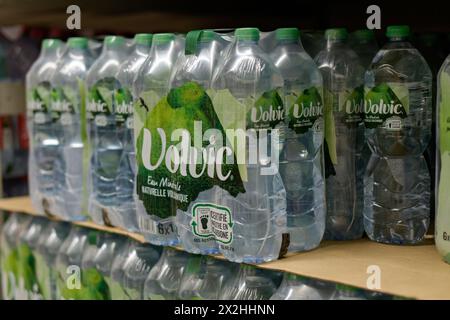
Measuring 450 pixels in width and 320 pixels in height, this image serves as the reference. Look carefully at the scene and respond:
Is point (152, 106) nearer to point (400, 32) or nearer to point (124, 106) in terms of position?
point (124, 106)

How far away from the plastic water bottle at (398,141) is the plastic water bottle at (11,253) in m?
1.05

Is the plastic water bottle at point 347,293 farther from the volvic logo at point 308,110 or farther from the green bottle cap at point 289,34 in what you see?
the green bottle cap at point 289,34

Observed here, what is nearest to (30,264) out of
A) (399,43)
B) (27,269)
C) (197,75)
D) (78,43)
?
A: (27,269)

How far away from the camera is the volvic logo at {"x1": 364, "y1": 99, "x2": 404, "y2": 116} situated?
1489 mm

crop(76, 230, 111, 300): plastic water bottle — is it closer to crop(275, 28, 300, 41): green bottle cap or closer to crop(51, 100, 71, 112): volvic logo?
crop(51, 100, 71, 112): volvic logo

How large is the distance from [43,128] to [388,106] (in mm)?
1005

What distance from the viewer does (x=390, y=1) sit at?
196cm

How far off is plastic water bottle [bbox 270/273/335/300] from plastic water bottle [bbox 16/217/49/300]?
2.71 feet

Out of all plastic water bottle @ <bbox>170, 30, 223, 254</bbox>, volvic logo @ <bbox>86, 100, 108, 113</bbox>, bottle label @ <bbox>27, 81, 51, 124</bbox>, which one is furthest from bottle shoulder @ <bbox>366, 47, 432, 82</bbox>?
bottle label @ <bbox>27, 81, 51, 124</bbox>

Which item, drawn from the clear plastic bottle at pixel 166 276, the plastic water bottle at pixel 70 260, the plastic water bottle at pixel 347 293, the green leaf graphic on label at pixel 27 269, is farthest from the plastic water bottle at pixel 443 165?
the green leaf graphic on label at pixel 27 269

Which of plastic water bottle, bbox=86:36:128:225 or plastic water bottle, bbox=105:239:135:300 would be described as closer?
plastic water bottle, bbox=105:239:135:300

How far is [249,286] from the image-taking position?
1451 mm

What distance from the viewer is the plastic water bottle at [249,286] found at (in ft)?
4.70
